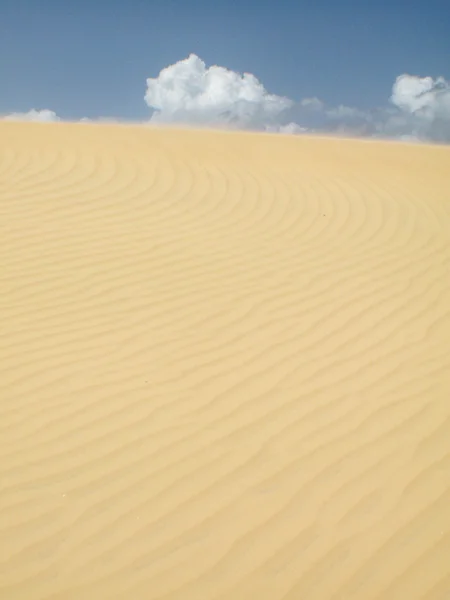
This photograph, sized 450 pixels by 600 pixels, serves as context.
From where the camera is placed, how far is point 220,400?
3502mm

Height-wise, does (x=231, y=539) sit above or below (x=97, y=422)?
below

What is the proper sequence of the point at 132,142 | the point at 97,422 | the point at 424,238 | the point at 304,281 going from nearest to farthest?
the point at 97,422 < the point at 304,281 < the point at 424,238 < the point at 132,142

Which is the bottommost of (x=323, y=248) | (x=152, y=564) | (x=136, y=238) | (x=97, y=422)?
(x=152, y=564)

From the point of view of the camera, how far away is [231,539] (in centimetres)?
257

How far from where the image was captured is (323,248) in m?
6.05

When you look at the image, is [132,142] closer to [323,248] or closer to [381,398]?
[323,248]

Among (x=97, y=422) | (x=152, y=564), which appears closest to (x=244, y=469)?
(x=152, y=564)

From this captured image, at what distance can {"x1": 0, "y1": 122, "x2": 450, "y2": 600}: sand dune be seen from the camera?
248 cm

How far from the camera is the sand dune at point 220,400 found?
2477 mm

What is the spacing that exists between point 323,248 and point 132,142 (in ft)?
16.3

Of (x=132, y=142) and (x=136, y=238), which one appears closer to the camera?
(x=136, y=238)

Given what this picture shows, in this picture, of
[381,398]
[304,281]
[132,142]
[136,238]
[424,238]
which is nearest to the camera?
[381,398]

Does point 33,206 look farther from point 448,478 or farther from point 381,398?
point 448,478

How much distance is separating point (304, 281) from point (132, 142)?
18.5 feet
